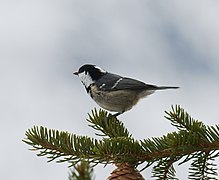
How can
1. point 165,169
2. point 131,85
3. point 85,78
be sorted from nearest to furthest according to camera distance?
1. point 165,169
2. point 131,85
3. point 85,78

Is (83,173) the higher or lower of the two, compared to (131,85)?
lower

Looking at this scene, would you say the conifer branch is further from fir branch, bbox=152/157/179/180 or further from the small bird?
the small bird

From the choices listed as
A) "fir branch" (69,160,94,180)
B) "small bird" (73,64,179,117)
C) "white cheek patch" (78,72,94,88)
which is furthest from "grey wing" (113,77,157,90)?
"fir branch" (69,160,94,180)

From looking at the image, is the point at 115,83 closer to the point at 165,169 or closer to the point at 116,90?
the point at 116,90

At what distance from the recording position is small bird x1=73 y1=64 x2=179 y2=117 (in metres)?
4.99

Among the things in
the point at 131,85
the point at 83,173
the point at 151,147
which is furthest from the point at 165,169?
the point at 131,85

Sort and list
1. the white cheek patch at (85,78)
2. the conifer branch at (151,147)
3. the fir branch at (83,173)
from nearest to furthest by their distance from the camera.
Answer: the fir branch at (83,173), the conifer branch at (151,147), the white cheek patch at (85,78)

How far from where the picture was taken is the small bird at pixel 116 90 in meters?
4.99

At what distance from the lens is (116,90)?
5.19 metres

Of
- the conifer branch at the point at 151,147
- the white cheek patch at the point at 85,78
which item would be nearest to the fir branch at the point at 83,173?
the conifer branch at the point at 151,147

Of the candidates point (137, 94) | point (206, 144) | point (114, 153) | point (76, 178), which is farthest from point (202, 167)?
point (137, 94)

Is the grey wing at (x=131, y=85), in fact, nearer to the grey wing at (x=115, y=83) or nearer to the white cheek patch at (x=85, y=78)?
the grey wing at (x=115, y=83)

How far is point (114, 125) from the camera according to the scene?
2342 mm

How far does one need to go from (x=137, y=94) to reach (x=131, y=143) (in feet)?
10.8
